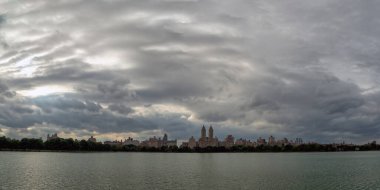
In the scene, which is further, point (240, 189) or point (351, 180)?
point (351, 180)

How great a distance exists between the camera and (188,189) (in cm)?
5647

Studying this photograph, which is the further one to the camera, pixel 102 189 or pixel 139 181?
pixel 139 181

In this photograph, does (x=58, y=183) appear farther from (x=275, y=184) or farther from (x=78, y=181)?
(x=275, y=184)

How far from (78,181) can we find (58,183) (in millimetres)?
3828

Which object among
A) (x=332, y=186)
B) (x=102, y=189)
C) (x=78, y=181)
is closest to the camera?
(x=102, y=189)

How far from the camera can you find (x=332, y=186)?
199 feet

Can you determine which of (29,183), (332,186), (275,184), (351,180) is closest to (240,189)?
(275,184)

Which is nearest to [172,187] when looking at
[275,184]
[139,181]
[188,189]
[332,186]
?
[188,189]

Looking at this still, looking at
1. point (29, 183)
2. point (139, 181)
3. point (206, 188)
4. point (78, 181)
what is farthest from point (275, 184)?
point (29, 183)

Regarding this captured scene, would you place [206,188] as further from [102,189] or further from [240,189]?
[102,189]

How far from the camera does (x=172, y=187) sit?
58375mm

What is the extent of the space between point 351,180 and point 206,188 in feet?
95.0

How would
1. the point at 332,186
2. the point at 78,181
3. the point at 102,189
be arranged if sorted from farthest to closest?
the point at 78,181
the point at 332,186
the point at 102,189

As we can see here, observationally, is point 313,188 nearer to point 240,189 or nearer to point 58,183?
point 240,189
